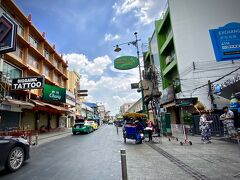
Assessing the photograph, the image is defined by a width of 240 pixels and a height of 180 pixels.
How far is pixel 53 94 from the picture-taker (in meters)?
29.7

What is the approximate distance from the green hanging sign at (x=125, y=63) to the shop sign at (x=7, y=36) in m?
8.19

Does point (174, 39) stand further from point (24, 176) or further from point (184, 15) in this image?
point (24, 176)

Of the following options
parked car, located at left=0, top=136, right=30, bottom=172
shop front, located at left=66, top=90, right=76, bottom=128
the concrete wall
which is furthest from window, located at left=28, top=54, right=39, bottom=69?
parked car, located at left=0, top=136, right=30, bottom=172

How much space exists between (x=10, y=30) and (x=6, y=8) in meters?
10.9

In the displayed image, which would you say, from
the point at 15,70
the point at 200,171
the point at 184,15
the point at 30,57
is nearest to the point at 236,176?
the point at 200,171

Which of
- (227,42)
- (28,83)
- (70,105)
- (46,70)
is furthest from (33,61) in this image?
(227,42)

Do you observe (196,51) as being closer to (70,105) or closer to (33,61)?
(33,61)

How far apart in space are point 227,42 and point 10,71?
2206cm

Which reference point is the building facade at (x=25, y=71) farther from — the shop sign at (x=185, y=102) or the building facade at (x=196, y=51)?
the building facade at (x=196, y=51)

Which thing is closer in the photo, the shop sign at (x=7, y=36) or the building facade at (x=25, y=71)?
the shop sign at (x=7, y=36)

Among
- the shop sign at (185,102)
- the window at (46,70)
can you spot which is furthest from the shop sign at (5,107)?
the shop sign at (185,102)

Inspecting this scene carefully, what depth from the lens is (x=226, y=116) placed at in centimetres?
1060

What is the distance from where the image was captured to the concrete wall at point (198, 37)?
69.6ft

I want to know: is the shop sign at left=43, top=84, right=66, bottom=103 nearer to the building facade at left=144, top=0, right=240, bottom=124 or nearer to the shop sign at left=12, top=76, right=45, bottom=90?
the shop sign at left=12, top=76, right=45, bottom=90
